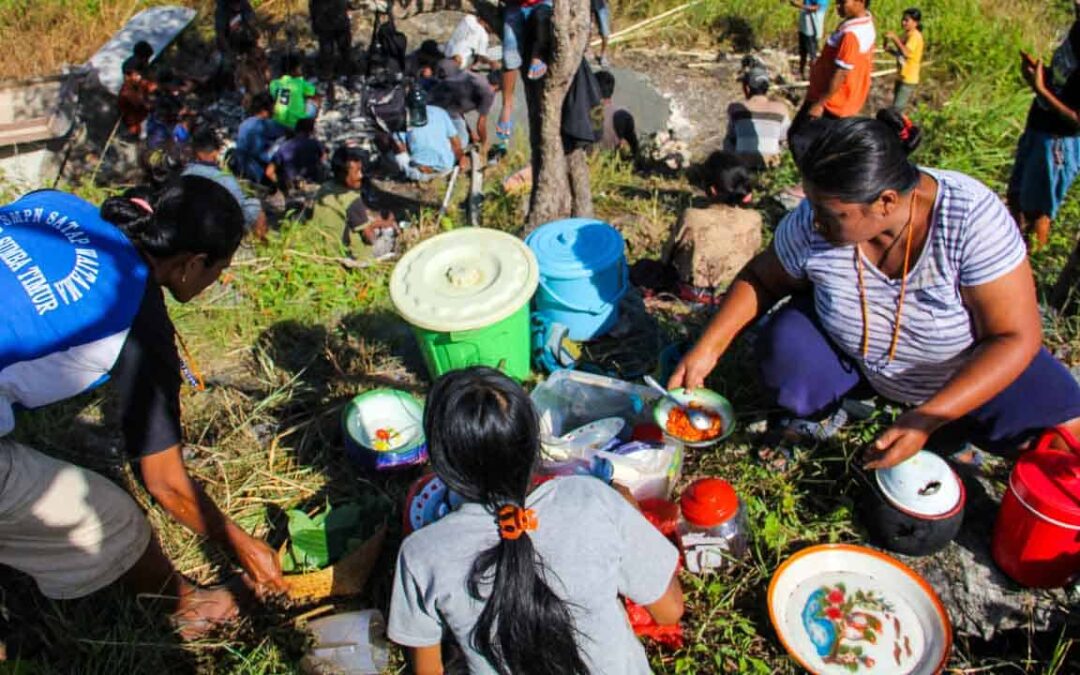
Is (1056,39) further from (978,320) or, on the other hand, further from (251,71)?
(251,71)

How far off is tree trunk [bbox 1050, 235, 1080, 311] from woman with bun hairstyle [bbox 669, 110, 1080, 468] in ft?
4.20

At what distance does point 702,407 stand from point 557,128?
6.36ft

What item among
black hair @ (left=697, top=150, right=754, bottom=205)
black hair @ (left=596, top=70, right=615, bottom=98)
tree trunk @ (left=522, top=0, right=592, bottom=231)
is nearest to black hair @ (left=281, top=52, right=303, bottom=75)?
black hair @ (left=596, top=70, right=615, bottom=98)

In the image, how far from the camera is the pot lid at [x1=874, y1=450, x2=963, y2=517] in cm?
251

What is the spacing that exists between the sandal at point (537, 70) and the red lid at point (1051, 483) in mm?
2845

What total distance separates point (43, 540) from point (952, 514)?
2902 millimetres

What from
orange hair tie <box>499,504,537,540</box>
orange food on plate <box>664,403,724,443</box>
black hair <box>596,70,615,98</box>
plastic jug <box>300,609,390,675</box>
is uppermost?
orange hair tie <box>499,504,537,540</box>

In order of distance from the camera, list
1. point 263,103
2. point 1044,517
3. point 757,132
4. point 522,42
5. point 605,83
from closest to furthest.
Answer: point 1044,517
point 522,42
point 757,132
point 605,83
point 263,103

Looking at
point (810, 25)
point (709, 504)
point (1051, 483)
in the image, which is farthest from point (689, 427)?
point (810, 25)

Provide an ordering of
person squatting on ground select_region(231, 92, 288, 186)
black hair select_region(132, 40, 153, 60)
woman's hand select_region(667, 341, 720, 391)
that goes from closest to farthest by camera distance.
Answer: woman's hand select_region(667, 341, 720, 391), person squatting on ground select_region(231, 92, 288, 186), black hair select_region(132, 40, 153, 60)

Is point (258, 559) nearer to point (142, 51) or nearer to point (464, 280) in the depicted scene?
point (464, 280)

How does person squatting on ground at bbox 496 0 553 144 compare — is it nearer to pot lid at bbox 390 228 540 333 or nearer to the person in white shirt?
pot lid at bbox 390 228 540 333

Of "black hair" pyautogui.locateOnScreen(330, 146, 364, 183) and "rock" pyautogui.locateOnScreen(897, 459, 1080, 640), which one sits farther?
"black hair" pyautogui.locateOnScreen(330, 146, 364, 183)

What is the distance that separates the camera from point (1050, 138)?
4.12 metres
